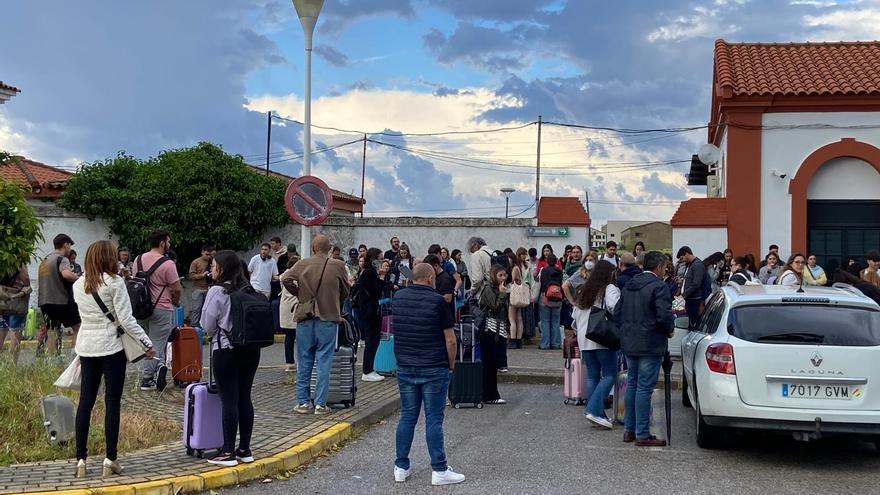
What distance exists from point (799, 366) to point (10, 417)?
7.16m

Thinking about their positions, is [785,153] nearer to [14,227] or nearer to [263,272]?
[263,272]

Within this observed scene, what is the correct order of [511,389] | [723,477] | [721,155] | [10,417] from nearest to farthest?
1. [723,477]
2. [10,417]
3. [511,389]
4. [721,155]

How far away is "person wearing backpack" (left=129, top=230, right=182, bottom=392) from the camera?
11539 mm

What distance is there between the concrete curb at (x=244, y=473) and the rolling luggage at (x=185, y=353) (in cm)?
278

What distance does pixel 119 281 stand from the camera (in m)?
7.43

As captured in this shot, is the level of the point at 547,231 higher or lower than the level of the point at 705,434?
higher

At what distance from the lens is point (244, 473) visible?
764 cm

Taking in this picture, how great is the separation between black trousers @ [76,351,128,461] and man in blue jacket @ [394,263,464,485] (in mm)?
2242

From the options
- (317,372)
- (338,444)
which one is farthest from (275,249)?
(338,444)

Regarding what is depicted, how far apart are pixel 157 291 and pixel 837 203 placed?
15867mm

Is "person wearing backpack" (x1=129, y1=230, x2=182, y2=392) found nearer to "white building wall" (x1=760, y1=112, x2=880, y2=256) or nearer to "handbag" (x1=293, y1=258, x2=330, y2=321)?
"handbag" (x1=293, y1=258, x2=330, y2=321)

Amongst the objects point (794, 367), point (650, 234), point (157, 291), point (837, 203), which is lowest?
point (794, 367)

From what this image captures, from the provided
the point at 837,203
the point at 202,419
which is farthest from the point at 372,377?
the point at 837,203

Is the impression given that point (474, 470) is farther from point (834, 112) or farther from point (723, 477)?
point (834, 112)
